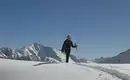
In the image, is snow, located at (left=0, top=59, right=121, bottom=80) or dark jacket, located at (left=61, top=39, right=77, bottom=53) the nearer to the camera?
snow, located at (left=0, top=59, right=121, bottom=80)

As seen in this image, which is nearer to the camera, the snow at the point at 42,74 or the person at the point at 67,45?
the snow at the point at 42,74

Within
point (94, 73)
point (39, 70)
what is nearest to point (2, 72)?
point (39, 70)

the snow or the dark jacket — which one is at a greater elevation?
the dark jacket

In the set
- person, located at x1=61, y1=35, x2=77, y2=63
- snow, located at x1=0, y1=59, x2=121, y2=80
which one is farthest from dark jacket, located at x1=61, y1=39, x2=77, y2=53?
snow, located at x1=0, y1=59, x2=121, y2=80

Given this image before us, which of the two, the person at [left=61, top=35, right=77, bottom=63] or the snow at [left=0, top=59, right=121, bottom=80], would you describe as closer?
the snow at [left=0, top=59, right=121, bottom=80]

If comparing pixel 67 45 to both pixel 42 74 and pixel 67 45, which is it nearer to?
pixel 67 45

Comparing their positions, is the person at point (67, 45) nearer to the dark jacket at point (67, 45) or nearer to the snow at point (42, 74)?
the dark jacket at point (67, 45)

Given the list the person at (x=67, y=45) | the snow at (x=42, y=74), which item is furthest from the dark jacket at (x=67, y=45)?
the snow at (x=42, y=74)

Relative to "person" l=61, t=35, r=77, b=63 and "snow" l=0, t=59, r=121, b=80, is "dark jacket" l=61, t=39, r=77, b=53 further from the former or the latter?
"snow" l=0, t=59, r=121, b=80

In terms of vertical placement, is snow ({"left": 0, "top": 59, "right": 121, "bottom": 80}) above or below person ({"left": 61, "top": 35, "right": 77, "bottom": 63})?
below

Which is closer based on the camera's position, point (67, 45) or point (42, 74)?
point (42, 74)

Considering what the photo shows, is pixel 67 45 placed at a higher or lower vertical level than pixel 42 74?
higher

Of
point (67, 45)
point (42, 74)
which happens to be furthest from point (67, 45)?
point (42, 74)

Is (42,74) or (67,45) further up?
(67,45)
